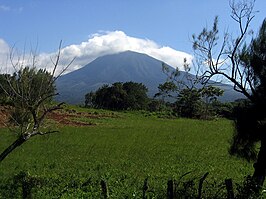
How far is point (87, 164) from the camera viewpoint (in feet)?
55.6

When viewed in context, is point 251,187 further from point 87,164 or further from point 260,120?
point 87,164

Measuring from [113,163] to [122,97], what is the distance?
214 ft

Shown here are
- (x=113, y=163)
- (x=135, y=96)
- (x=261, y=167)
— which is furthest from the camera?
(x=135, y=96)

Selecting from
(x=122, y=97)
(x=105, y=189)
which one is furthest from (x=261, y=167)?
(x=122, y=97)

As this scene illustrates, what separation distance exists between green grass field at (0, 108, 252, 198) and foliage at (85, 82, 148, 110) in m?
52.5

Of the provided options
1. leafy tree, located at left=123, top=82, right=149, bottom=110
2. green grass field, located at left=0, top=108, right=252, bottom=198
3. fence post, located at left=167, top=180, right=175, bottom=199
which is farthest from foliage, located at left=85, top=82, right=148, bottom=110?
fence post, located at left=167, top=180, right=175, bottom=199

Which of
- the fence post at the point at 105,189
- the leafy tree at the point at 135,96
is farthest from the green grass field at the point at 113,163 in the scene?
the leafy tree at the point at 135,96

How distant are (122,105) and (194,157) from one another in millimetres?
63961

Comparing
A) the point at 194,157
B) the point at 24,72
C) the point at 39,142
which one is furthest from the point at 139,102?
the point at 24,72

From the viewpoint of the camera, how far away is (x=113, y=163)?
17125mm

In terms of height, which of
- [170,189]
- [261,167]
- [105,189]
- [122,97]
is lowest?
[105,189]

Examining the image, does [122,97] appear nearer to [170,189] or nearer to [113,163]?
[113,163]

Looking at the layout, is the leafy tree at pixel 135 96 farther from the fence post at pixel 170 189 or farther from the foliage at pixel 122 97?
the fence post at pixel 170 189

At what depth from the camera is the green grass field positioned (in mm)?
11594
